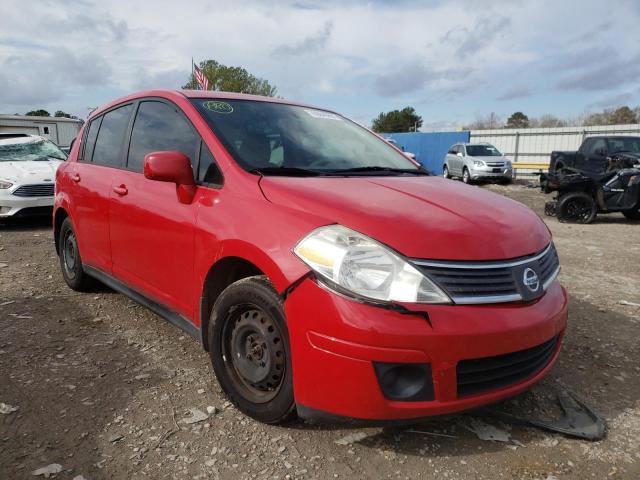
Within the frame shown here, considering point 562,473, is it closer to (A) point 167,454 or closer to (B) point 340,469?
(B) point 340,469

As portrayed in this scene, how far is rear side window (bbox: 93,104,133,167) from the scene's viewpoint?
12.4 ft

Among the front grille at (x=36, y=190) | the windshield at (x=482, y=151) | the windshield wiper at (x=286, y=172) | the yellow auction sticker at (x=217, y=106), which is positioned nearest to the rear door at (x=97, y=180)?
the yellow auction sticker at (x=217, y=106)

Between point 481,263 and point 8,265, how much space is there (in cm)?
559

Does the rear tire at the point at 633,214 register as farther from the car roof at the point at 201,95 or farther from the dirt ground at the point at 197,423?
the car roof at the point at 201,95

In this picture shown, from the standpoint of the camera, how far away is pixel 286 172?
273 cm

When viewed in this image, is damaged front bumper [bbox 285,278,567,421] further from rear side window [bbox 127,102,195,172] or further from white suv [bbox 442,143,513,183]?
white suv [bbox 442,143,513,183]

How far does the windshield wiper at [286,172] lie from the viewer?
8.76 ft

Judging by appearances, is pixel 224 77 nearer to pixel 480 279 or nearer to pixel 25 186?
pixel 25 186

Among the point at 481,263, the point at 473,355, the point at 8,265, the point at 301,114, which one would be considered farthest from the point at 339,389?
the point at 8,265

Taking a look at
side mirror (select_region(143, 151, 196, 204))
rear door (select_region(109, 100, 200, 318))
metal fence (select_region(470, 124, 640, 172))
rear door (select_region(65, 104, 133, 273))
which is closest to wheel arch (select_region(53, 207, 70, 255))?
rear door (select_region(65, 104, 133, 273))

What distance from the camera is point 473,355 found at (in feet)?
6.59

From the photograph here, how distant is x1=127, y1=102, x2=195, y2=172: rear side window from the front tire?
957 millimetres

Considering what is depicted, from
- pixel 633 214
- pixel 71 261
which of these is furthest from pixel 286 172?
pixel 633 214

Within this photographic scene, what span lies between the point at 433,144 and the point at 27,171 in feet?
70.2
